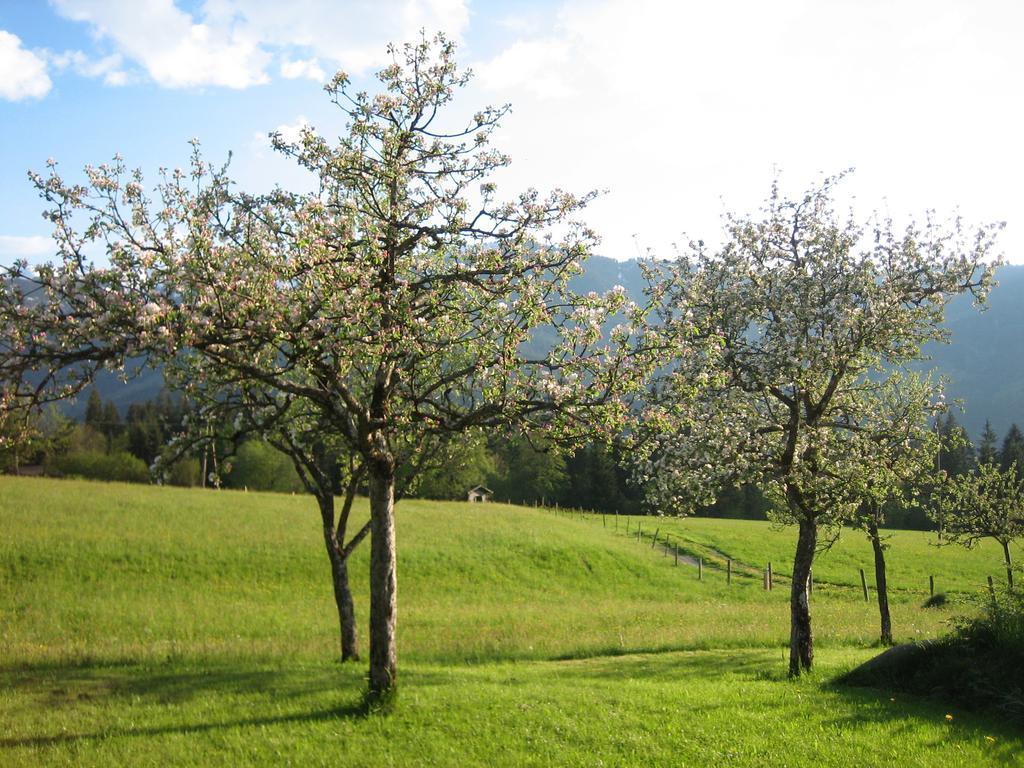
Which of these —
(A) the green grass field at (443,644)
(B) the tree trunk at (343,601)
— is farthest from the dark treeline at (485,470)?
(B) the tree trunk at (343,601)

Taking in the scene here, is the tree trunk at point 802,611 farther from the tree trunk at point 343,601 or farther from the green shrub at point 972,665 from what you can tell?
the tree trunk at point 343,601

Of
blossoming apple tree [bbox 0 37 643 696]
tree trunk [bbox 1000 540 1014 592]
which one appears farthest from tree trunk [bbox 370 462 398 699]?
tree trunk [bbox 1000 540 1014 592]

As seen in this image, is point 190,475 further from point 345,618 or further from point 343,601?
point 343,601

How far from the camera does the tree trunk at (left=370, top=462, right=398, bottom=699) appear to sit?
15.0m

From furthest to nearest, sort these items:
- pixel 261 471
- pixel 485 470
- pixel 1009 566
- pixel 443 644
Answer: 1. pixel 485 470
2. pixel 261 471
3. pixel 443 644
4. pixel 1009 566

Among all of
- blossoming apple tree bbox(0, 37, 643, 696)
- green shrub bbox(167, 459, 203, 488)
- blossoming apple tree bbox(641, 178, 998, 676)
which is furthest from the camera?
green shrub bbox(167, 459, 203, 488)

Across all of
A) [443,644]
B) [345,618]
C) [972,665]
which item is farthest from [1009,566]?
[345,618]

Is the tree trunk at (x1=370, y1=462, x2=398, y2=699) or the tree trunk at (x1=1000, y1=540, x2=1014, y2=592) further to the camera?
the tree trunk at (x1=1000, y1=540, x2=1014, y2=592)

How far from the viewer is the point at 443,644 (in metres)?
30.2

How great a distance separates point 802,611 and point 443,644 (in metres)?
14.3

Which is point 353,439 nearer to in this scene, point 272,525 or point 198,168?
point 198,168

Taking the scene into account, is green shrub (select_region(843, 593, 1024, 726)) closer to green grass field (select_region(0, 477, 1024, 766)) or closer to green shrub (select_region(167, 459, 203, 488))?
green grass field (select_region(0, 477, 1024, 766))

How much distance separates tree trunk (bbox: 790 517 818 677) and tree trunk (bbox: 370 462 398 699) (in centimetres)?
1167

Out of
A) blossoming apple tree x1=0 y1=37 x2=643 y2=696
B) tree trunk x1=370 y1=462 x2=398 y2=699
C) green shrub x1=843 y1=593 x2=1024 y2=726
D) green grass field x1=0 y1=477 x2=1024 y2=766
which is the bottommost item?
green grass field x1=0 y1=477 x2=1024 y2=766
